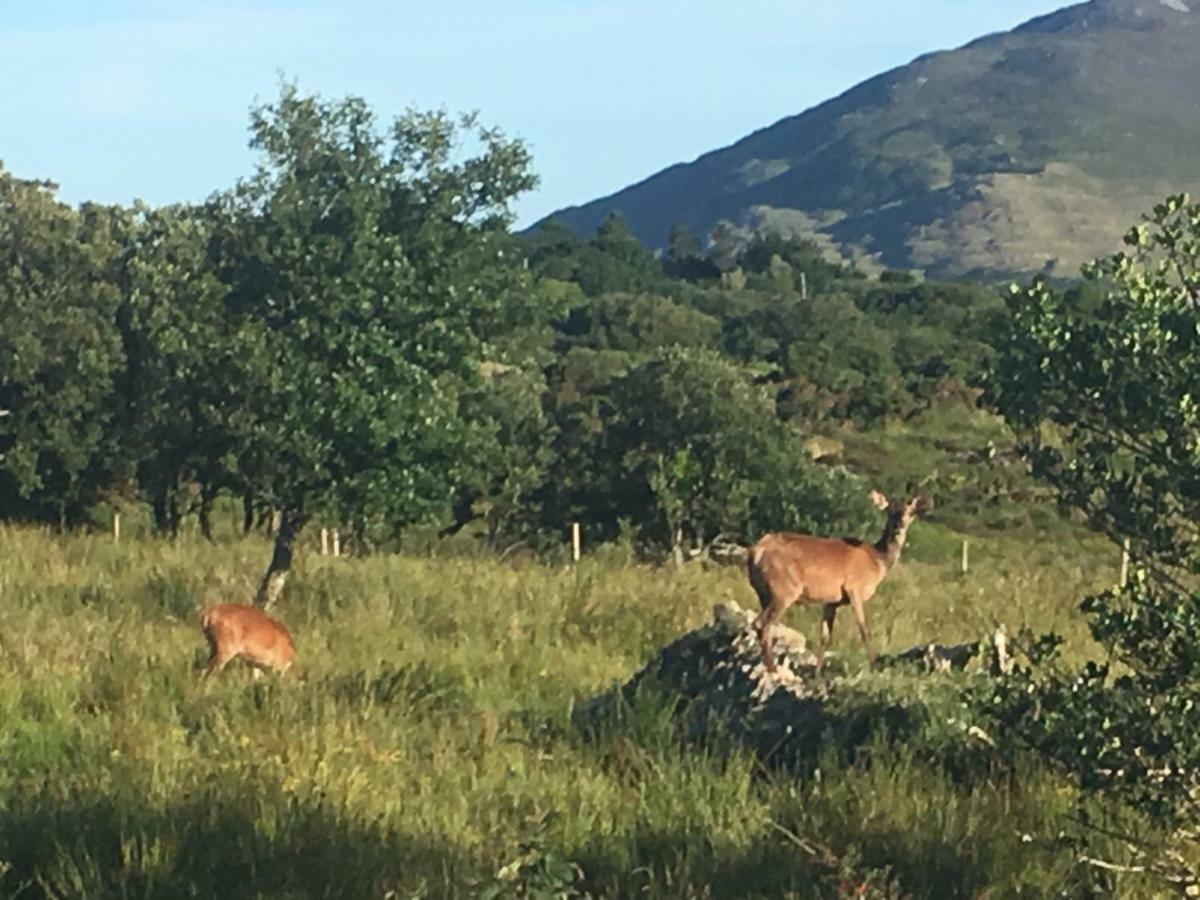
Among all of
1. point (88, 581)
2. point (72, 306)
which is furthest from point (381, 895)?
point (72, 306)

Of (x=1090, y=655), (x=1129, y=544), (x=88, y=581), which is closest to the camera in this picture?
(x=1129, y=544)

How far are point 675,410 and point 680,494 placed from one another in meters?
2.54

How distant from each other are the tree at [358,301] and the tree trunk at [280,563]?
2 centimetres

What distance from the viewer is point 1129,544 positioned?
5.79 meters

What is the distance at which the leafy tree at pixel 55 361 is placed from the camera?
37.1 m

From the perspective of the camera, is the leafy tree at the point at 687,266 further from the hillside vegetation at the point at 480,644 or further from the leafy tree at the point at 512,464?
the hillside vegetation at the point at 480,644

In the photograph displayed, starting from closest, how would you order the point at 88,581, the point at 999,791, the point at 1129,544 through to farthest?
the point at 1129,544, the point at 999,791, the point at 88,581

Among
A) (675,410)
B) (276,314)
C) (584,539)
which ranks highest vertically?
(276,314)

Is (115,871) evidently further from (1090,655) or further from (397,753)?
(1090,655)

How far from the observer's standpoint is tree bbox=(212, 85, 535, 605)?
51.9 feet

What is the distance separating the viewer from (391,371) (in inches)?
632

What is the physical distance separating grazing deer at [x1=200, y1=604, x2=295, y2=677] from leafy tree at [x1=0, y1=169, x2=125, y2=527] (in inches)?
1047

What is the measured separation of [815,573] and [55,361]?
28366mm

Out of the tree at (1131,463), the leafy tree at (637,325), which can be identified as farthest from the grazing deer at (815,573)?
the leafy tree at (637,325)
